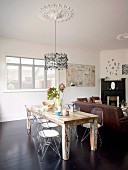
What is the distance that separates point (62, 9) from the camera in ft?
10.6

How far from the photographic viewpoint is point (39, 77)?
6.66 m

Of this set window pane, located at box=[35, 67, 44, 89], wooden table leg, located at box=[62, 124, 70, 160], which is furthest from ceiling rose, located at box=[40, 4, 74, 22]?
window pane, located at box=[35, 67, 44, 89]

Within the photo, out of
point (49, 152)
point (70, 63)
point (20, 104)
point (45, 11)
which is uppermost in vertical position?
point (45, 11)

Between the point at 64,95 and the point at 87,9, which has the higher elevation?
the point at 87,9

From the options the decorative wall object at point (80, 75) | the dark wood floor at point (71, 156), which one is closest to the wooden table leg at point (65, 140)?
the dark wood floor at point (71, 156)

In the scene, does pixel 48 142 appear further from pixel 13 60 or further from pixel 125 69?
pixel 125 69

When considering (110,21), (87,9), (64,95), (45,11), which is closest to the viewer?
(45,11)

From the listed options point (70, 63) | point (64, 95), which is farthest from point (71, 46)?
point (64, 95)

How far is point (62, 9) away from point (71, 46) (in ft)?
13.2

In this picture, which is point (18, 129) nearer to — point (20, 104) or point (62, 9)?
point (20, 104)

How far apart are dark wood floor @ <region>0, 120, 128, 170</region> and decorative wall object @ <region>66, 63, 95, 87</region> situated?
3.83m

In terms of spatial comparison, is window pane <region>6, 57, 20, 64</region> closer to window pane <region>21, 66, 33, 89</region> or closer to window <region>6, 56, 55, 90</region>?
window <region>6, 56, 55, 90</region>

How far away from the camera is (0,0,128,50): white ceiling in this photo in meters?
3.35

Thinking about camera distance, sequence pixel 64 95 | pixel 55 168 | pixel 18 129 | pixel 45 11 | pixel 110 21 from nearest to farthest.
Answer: pixel 55 168
pixel 45 11
pixel 110 21
pixel 18 129
pixel 64 95
